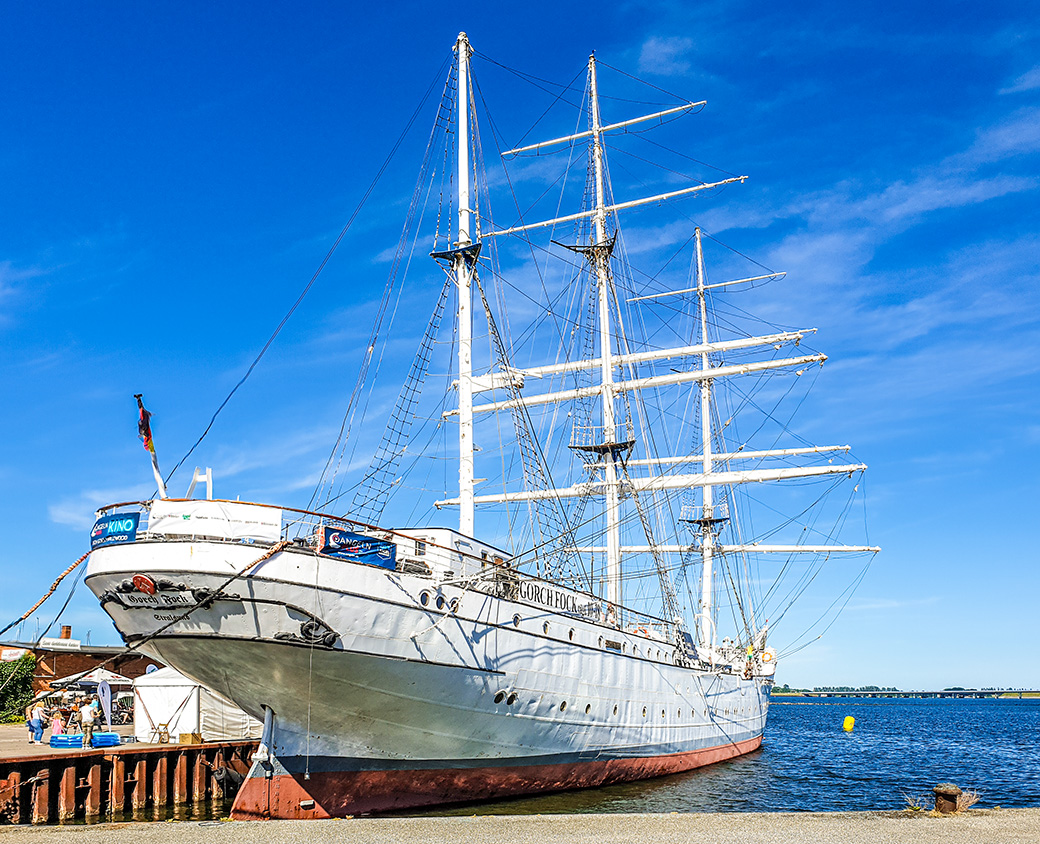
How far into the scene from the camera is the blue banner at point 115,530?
18094mm

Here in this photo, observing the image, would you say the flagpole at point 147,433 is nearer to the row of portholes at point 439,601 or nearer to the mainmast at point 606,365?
the row of portholes at point 439,601

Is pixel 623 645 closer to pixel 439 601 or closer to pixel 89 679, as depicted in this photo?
pixel 439 601

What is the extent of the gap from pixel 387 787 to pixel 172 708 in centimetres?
1065

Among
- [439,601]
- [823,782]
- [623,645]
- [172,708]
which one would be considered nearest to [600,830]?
[439,601]

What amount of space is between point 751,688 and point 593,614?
72.7 ft

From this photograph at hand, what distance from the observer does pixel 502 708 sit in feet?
69.9

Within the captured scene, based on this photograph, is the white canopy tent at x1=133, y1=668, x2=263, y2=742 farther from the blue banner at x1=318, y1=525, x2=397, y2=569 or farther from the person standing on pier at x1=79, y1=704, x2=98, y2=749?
the blue banner at x1=318, y1=525, x2=397, y2=569

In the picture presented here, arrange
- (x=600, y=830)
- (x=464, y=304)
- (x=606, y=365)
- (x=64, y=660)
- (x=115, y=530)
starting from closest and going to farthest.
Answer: (x=600, y=830) < (x=115, y=530) < (x=464, y=304) < (x=606, y=365) < (x=64, y=660)

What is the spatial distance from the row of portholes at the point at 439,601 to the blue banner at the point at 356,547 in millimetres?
1013

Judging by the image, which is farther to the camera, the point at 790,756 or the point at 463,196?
the point at 790,756

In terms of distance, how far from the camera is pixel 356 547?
18.5 metres

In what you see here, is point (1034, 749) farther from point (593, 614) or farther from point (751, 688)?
point (593, 614)

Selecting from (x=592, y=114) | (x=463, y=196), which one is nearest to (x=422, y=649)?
(x=463, y=196)

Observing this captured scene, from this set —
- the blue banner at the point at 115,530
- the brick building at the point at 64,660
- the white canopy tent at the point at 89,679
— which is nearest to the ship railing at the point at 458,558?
the blue banner at the point at 115,530
